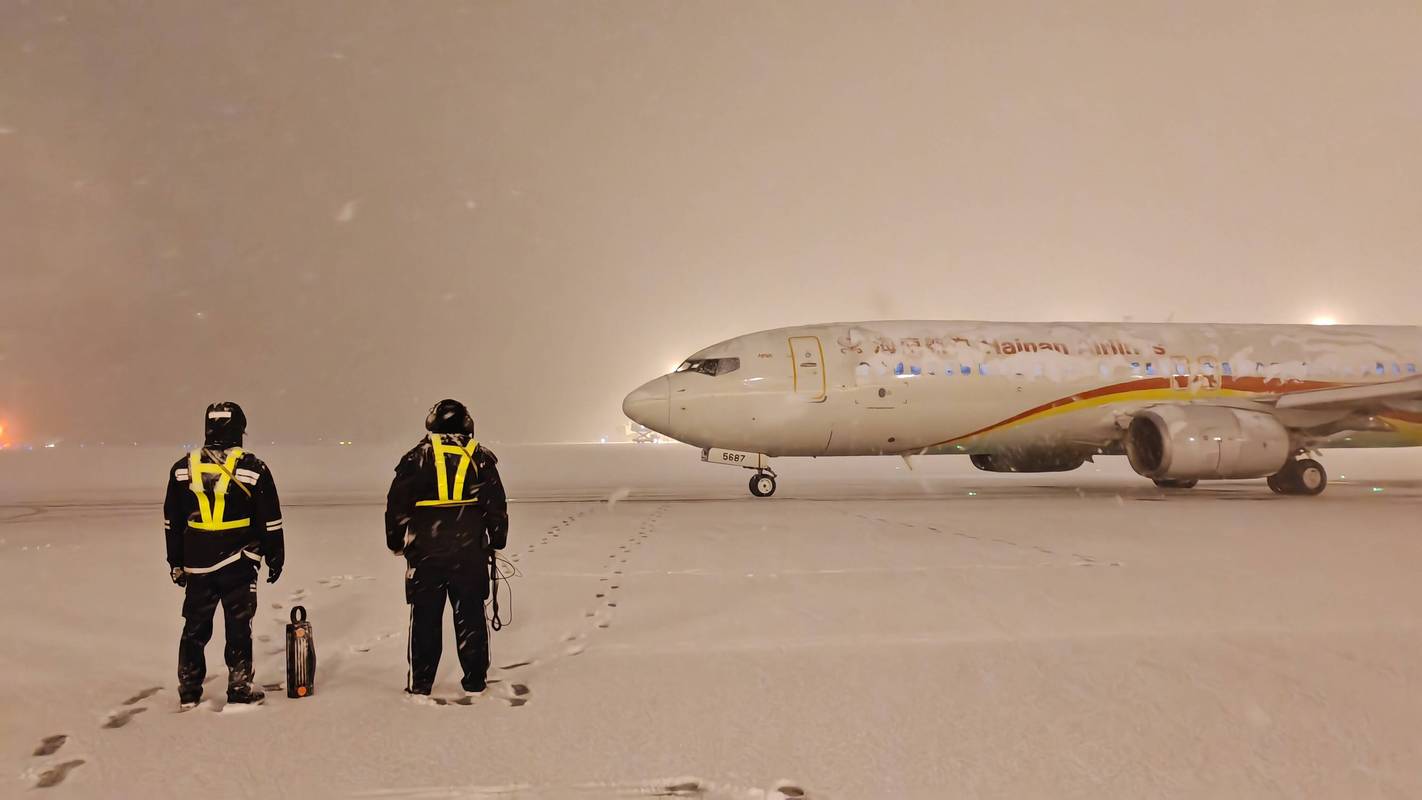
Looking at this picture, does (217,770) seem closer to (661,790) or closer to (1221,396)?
(661,790)

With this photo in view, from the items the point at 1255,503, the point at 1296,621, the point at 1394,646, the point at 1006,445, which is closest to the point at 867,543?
the point at 1296,621

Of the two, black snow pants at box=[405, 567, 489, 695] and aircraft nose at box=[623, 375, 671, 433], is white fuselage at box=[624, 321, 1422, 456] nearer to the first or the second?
aircraft nose at box=[623, 375, 671, 433]

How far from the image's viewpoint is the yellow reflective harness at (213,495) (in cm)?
500

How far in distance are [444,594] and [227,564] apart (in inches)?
50.7

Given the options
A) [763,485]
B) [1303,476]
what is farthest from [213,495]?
[1303,476]

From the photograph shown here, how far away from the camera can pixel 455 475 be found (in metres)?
5.22

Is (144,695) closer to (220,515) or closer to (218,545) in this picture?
(218,545)

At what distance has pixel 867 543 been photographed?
1148cm

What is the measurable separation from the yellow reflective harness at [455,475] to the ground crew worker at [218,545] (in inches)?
39.0

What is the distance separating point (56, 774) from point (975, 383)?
17795 mm

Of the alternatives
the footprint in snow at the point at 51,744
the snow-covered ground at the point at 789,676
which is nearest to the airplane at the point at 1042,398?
the snow-covered ground at the point at 789,676

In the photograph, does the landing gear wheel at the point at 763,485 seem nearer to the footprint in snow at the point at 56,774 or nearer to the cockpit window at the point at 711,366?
the cockpit window at the point at 711,366

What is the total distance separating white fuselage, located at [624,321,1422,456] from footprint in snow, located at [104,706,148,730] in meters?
13.5

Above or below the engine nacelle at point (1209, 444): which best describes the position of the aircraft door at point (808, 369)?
above
